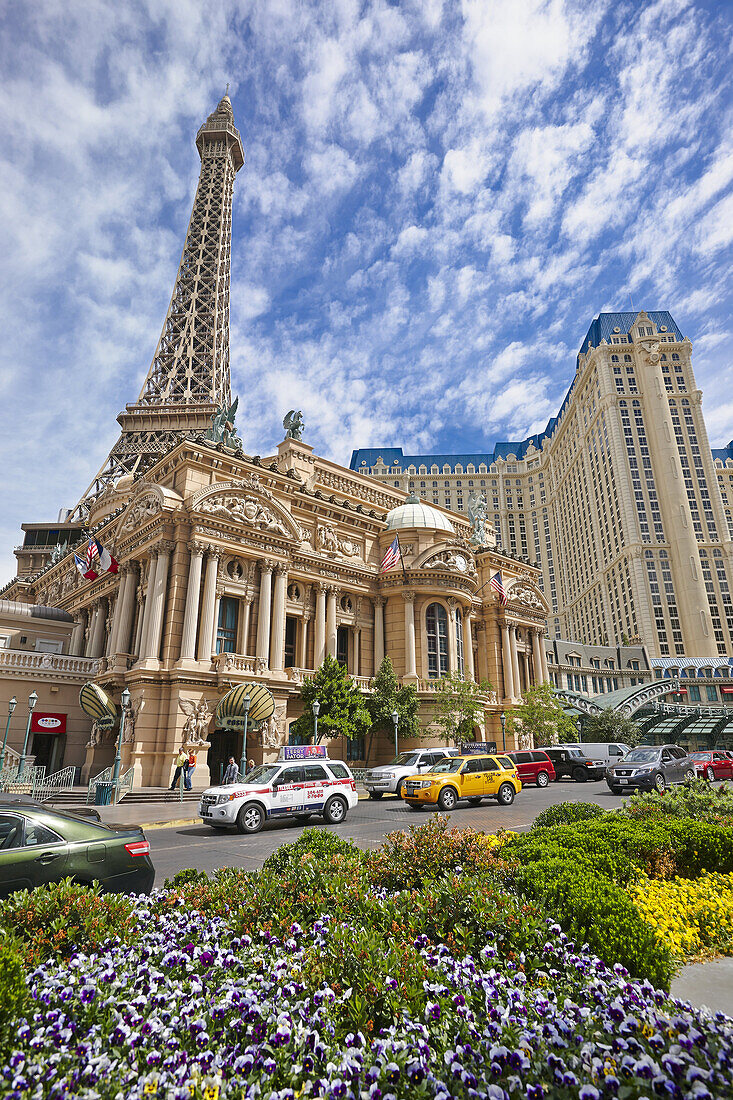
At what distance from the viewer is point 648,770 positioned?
24.9m

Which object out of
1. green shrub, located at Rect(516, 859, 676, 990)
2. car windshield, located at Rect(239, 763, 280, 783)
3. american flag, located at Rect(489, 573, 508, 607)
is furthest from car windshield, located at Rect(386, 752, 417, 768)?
green shrub, located at Rect(516, 859, 676, 990)

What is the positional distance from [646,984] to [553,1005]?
2.59ft

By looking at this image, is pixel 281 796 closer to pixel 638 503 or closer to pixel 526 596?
pixel 526 596

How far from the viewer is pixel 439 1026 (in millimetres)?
4012

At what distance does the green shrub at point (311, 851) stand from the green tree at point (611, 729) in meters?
55.5

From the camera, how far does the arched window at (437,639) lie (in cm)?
4256

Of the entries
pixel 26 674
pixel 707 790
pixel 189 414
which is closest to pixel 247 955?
pixel 707 790

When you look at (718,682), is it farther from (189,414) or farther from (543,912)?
(543,912)

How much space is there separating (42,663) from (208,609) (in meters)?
10.4

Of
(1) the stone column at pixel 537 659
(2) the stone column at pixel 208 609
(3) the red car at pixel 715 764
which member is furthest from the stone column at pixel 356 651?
(3) the red car at pixel 715 764

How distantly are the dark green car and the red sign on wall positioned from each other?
2770 centimetres

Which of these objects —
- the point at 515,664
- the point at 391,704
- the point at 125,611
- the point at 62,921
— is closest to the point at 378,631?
the point at 391,704

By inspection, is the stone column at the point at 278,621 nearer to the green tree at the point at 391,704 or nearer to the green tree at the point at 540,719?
the green tree at the point at 391,704

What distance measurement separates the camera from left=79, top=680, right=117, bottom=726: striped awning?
30.6 meters
